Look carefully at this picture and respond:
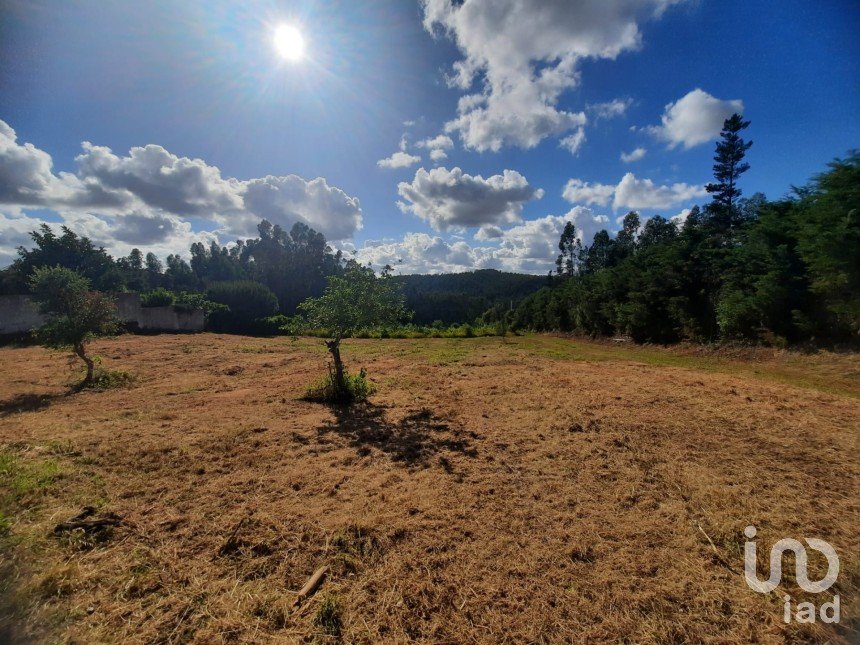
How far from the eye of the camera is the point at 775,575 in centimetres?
338

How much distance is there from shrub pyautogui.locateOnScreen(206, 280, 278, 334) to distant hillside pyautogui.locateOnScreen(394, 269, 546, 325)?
20331 mm

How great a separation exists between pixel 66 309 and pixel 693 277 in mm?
35349

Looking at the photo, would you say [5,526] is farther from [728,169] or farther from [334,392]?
[728,169]

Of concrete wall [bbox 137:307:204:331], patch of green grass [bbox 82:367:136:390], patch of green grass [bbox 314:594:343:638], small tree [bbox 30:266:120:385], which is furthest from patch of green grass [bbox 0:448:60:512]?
concrete wall [bbox 137:307:204:331]

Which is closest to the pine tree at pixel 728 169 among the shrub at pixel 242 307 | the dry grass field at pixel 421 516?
the dry grass field at pixel 421 516

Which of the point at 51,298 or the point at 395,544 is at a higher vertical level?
the point at 51,298

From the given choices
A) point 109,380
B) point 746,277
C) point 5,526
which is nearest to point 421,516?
point 5,526

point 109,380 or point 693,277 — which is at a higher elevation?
point 693,277

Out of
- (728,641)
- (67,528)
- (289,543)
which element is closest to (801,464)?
(728,641)

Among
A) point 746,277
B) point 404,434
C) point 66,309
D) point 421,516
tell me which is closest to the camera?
point 421,516

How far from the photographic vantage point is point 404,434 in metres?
7.29

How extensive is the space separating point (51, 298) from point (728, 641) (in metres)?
18.0

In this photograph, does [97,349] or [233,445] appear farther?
[97,349]

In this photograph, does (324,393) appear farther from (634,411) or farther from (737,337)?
(737,337)
